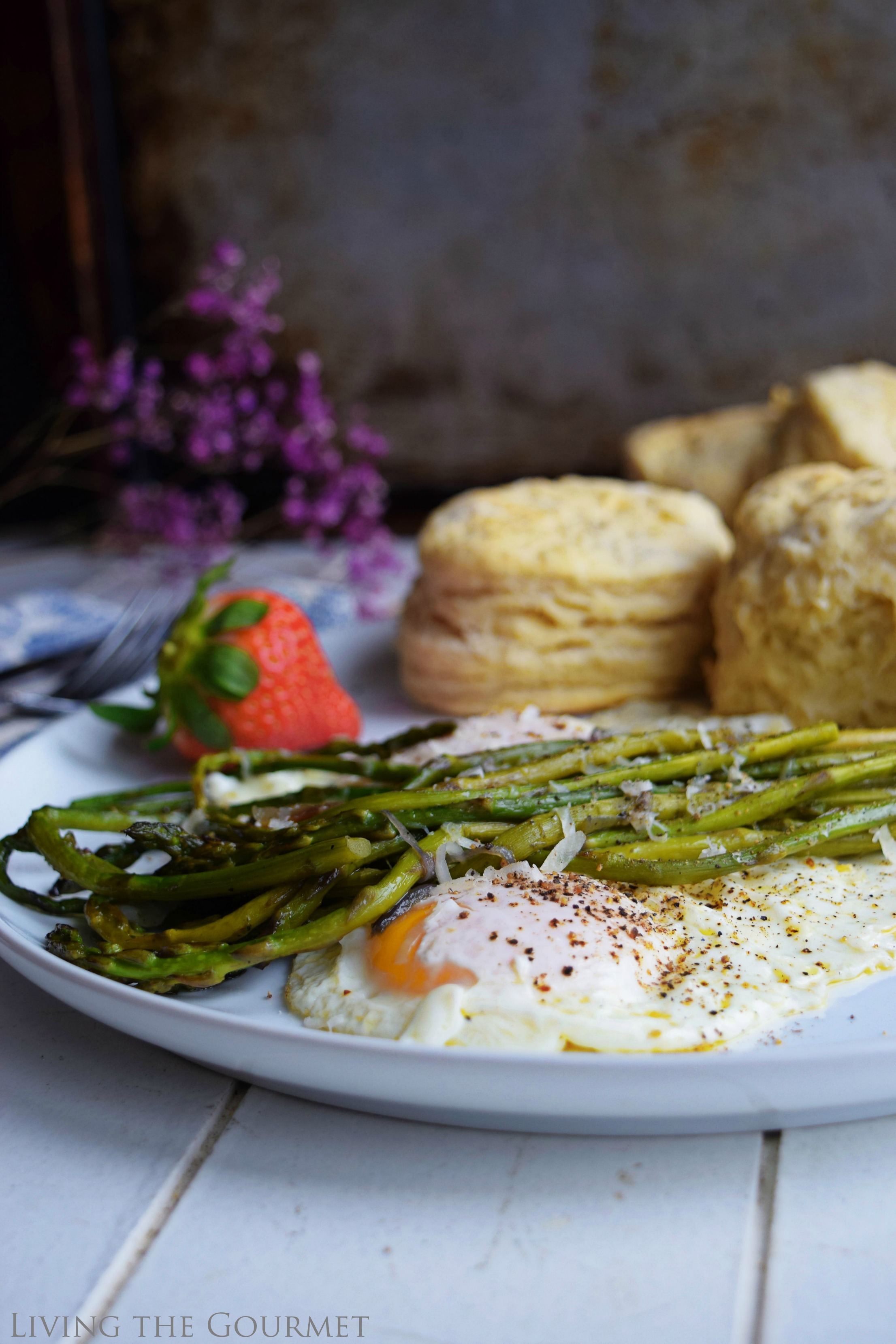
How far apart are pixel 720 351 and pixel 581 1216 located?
18.4 ft

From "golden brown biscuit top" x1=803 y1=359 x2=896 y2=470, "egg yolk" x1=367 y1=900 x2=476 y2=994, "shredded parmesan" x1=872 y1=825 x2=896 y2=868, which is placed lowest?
"shredded parmesan" x1=872 y1=825 x2=896 y2=868

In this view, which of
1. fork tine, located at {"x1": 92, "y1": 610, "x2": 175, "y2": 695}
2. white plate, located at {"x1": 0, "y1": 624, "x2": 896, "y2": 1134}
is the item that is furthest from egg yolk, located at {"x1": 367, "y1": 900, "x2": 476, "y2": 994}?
fork tine, located at {"x1": 92, "y1": 610, "x2": 175, "y2": 695}

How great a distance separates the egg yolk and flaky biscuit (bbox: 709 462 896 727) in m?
1.31

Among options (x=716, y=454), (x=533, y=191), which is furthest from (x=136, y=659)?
(x=533, y=191)

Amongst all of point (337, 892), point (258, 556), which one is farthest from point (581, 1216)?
point (258, 556)

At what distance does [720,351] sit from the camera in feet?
20.8

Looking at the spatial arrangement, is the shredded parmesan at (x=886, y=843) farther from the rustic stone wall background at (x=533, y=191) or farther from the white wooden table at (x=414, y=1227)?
the rustic stone wall background at (x=533, y=191)

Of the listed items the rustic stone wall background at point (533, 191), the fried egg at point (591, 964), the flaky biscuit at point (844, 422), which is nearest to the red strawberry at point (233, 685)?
the fried egg at point (591, 964)

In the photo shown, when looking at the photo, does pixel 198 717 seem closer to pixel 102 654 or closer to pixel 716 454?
pixel 102 654

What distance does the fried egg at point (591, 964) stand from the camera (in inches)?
61.3

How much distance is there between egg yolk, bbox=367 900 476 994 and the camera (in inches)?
64.2

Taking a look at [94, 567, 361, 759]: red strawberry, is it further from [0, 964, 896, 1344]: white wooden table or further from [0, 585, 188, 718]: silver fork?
[0, 964, 896, 1344]: white wooden table

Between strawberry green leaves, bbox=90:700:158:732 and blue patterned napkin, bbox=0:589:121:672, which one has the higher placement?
strawberry green leaves, bbox=90:700:158:732

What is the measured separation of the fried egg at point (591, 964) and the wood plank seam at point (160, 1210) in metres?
0.17
